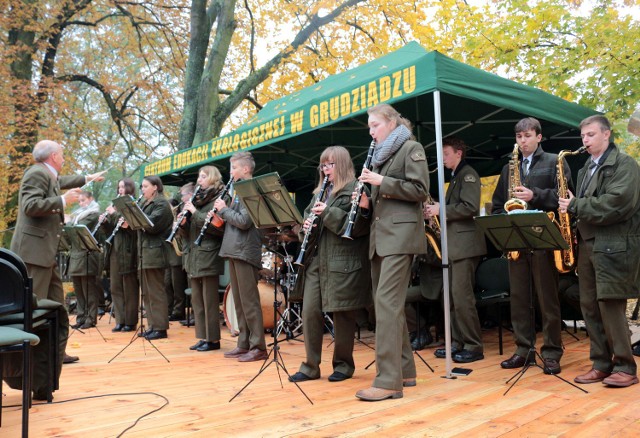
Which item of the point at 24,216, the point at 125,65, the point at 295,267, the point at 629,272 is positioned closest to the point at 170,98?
the point at 125,65

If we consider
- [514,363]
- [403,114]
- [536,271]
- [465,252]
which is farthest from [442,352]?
[403,114]

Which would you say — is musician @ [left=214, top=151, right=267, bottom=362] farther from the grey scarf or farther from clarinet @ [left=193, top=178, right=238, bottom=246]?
the grey scarf

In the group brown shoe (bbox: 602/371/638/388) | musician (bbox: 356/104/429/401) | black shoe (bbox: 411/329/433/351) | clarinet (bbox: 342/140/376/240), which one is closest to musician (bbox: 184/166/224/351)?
black shoe (bbox: 411/329/433/351)

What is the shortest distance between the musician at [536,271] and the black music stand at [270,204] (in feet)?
6.37

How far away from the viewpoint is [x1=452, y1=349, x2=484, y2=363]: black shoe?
5277mm

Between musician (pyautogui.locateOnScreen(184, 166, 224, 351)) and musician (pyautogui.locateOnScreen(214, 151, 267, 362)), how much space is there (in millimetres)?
426

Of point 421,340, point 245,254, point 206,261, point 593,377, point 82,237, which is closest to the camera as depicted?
point 593,377

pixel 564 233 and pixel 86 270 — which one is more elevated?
pixel 564 233

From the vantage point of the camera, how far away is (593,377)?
14.0 feet

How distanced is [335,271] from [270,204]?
0.72m

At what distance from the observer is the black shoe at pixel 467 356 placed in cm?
528

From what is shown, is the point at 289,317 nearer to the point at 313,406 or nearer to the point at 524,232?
the point at 313,406

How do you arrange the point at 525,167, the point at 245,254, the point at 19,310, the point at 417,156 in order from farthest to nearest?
the point at 245,254
the point at 525,167
the point at 417,156
the point at 19,310

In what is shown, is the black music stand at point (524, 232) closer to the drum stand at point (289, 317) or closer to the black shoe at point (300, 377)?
the black shoe at point (300, 377)
